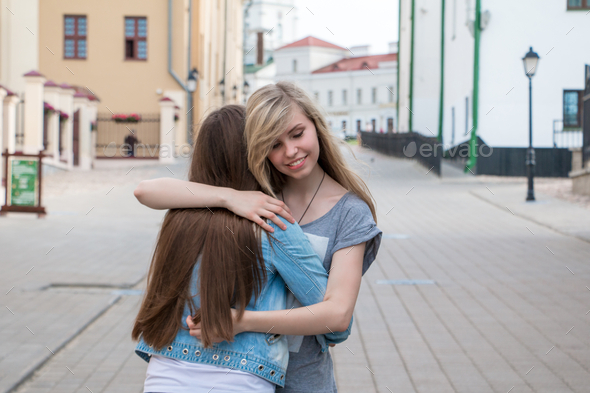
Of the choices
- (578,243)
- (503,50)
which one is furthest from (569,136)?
(578,243)

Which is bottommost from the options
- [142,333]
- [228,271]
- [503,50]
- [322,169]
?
[142,333]

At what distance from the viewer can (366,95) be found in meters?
79.7

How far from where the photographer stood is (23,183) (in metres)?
11.7

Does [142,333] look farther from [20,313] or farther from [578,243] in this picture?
[578,243]

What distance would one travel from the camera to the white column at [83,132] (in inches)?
970

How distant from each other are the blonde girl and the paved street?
599 millimetres

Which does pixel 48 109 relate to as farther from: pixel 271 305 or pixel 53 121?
pixel 271 305

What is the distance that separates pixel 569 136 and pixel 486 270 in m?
14.5

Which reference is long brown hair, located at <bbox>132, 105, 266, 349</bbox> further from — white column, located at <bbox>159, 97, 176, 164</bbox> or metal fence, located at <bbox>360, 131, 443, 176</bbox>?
white column, located at <bbox>159, 97, 176, 164</bbox>

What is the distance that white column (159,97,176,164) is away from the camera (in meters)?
27.4

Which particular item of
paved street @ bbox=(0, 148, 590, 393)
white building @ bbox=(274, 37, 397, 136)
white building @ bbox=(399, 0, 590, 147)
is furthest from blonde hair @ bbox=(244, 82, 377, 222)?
white building @ bbox=(274, 37, 397, 136)

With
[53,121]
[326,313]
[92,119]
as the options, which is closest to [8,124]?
[53,121]

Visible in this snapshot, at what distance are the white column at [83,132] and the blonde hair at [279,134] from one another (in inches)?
936

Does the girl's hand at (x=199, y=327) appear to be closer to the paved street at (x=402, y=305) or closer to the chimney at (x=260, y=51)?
the paved street at (x=402, y=305)
